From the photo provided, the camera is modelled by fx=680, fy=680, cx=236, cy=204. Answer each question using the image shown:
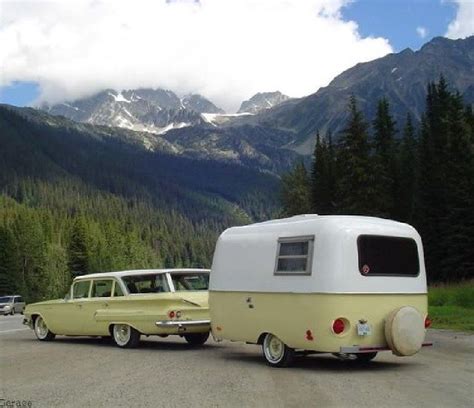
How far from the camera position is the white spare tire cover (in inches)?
469

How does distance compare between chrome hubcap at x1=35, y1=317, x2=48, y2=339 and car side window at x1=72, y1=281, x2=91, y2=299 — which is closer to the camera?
car side window at x1=72, y1=281, x2=91, y2=299

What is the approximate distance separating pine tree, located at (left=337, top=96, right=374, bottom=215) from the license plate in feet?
129

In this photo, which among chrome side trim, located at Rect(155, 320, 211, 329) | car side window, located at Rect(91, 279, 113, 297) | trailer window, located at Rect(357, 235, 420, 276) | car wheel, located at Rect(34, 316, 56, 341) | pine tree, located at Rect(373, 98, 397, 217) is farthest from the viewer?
pine tree, located at Rect(373, 98, 397, 217)

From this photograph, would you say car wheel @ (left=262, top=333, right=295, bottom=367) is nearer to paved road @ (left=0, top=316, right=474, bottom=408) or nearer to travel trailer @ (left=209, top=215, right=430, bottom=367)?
travel trailer @ (left=209, top=215, right=430, bottom=367)

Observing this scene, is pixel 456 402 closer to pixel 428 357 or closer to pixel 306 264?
pixel 306 264

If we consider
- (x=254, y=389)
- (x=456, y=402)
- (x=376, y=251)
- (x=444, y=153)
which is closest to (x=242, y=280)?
(x=376, y=251)

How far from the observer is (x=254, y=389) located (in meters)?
10.1

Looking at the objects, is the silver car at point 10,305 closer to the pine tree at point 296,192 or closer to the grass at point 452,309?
the grass at point 452,309

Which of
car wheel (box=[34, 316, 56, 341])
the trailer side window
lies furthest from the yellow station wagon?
the trailer side window

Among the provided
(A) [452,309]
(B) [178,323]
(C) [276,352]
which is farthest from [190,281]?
(A) [452,309]

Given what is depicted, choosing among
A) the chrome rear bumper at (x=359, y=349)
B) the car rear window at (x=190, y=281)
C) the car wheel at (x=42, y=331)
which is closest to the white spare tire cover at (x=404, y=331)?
the chrome rear bumper at (x=359, y=349)

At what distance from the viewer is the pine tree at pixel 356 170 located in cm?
5091

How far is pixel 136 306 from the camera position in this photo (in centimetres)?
1587

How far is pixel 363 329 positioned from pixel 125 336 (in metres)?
6.79
